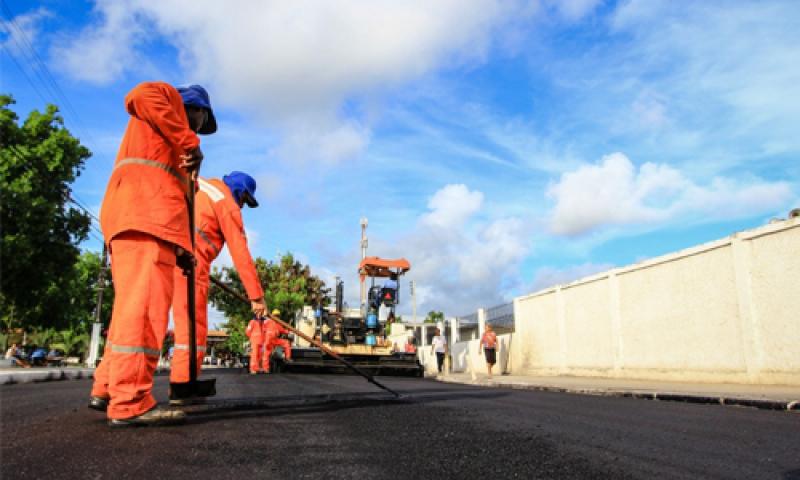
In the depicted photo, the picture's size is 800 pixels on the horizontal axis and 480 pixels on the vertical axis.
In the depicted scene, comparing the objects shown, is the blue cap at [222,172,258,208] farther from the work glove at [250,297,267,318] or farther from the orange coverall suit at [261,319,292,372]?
the orange coverall suit at [261,319,292,372]

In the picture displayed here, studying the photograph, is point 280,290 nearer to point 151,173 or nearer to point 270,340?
point 270,340

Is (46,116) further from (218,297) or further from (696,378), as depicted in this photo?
(696,378)

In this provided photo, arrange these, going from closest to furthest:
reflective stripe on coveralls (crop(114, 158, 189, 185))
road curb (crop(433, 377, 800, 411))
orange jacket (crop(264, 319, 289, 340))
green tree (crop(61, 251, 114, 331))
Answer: reflective stripe on coveralls (crop(114, 158, 189, 185))
road curb (crop(433, 377, 800, 411))
orange jacket (crop(264, 319, 289, 340))
green tree (crop(61, 251, 114, 331))

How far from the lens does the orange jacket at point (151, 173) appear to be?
3.09 meters

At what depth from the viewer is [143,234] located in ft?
10.1

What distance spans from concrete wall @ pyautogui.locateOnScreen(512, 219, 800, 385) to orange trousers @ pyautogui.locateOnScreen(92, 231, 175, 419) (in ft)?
31.6

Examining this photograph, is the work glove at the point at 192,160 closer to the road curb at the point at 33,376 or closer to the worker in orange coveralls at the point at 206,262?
the worker in orange coveralls at the point at 206,262

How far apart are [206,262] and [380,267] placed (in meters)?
12.5

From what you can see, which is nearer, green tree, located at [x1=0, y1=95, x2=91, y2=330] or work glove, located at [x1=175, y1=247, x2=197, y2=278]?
work glove, located at [x1=175, y1=247, x2=197, y2=278]

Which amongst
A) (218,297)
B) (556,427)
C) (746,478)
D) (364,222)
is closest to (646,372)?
(556,427)

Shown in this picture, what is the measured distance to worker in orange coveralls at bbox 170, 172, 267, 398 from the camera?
4.14m

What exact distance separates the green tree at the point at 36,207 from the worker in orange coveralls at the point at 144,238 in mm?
17161

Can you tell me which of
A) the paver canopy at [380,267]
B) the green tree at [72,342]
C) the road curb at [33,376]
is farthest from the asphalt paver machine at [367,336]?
the green tree at [72,342]

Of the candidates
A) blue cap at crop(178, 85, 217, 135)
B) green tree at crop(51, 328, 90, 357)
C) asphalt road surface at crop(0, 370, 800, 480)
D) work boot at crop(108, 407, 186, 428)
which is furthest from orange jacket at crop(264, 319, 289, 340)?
green tree at crop(51, 328, 90, 357)
